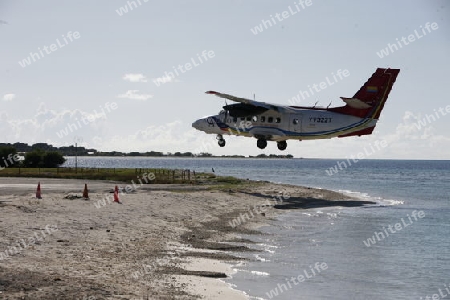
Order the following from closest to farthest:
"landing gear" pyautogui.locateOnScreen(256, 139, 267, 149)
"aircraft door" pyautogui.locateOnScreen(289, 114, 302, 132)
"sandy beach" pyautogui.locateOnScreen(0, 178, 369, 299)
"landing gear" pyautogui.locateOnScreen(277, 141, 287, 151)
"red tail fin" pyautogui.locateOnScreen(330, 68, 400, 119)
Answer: "sandy beach" pyautogui.locateOnScreen(0, 178, 369, 299) < "red tail fin" pyautogui.locateOnScreen(330, 68, 400, 119) < "aircraft door" pyautogui.locateOnScreen(289, 114, 302, 132) < "landing gear" pyautogui.locateOnScreen(256, 139, 267, 149) < "landing gear" pyautogui.locateOnScreen(277, 141, 287, 151)

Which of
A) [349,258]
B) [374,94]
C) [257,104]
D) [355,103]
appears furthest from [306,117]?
[349,258]

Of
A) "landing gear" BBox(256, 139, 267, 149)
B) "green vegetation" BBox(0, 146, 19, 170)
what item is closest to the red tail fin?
"landing gear" BBox(256, 139, 267, 149)

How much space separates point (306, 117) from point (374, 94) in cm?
581

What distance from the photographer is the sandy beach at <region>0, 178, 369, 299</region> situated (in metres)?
15.9

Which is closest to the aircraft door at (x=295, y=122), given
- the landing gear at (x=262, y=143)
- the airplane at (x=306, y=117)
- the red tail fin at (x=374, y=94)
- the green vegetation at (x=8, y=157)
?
the airplane at (x=306, y=117)

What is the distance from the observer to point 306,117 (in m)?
46.4

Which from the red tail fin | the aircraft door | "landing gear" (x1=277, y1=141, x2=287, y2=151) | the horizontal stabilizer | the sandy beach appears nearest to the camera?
the sandy beach

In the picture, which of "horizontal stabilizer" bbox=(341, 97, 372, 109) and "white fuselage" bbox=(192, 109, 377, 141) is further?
"white fuselage" bbox=(192, 109, 377, 141)

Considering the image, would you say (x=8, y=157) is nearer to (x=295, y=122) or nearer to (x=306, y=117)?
(x=295, y=122)

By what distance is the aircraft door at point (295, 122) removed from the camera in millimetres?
46625

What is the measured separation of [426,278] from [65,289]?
1398cm

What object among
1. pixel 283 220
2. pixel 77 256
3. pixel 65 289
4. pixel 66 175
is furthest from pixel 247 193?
pixel 65 289

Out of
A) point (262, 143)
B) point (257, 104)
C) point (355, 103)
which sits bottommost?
point (262, 143)

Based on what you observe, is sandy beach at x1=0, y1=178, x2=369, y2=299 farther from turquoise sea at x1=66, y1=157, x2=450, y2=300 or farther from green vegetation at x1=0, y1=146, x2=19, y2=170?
green vegetation at x1=0, y1=146, x2=19, y2=170
